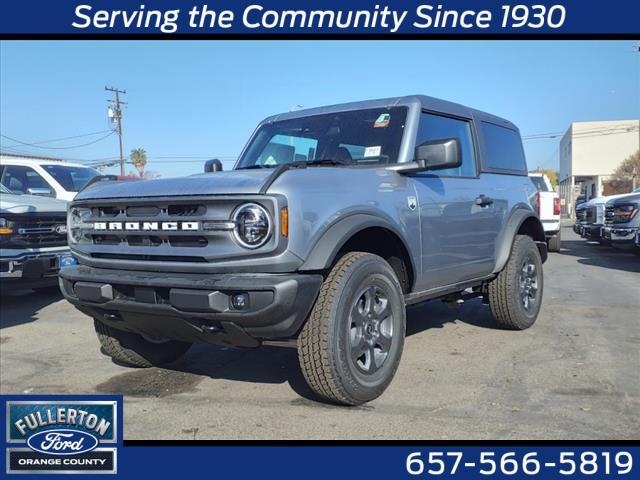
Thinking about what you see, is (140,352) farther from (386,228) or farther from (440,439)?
(440,439)

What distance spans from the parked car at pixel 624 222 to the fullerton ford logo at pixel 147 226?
34.0 ft

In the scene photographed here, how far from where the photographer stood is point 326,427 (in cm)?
317

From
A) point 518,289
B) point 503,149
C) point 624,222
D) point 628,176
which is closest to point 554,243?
point 624,222

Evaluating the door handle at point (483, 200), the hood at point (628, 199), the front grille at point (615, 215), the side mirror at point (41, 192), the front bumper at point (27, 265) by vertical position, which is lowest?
the front bumper at point (27, 265)

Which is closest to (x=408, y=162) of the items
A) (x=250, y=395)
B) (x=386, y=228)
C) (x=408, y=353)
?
(x=386, y=228)

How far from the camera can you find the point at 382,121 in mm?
4297

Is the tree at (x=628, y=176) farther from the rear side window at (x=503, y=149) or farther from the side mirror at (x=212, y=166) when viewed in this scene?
the side mirror at (x=212, y=166)

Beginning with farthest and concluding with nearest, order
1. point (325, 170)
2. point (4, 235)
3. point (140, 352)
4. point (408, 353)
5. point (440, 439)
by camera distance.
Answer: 1. point (4, 235)
2. point (408, 353)
3. point (140, 352)
4. point (325, 170)
5. point (440, 439)

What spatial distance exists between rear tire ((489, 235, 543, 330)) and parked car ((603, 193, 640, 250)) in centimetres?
651

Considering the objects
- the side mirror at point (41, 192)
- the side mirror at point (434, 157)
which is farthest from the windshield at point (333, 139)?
the side mirror at point (41, 192)

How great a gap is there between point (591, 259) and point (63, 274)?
11.4m

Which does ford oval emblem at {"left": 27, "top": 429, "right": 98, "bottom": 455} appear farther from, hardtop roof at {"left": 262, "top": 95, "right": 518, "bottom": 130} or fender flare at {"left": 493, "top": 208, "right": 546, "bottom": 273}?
fender flare at {"left": 493, "top": 208, "right": 546, "bottom": 273}

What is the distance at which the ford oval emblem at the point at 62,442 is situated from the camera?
9.07 feet

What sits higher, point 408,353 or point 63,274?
point 63,274
